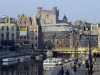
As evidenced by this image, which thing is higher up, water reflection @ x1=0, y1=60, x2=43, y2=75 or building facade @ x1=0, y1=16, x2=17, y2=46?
building facade @ x1=0, y1=16, x2=17, y2=46

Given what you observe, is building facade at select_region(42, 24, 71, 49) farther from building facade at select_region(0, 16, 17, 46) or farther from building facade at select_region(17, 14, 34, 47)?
building facade at select_region(0, 16, 17, 46)

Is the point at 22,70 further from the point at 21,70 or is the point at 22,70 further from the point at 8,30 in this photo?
the point at 8,30

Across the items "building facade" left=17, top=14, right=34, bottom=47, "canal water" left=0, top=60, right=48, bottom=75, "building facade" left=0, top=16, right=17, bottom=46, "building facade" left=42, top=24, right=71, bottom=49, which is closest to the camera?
"canal water" left=0, top=60, right=48, bottom=75

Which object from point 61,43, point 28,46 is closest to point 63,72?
point 28,46

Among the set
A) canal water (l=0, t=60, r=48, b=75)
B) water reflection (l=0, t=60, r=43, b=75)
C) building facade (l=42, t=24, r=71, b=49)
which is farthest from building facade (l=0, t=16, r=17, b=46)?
water reflection (l=0, t=60, r=43, b=75)

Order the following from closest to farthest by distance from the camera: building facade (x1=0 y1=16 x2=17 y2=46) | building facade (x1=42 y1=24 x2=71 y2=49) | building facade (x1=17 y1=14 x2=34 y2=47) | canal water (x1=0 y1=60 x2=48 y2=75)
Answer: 1. canal water (x1=0 y1=60 x2=48 y2=75)
2. building facade (x1=0 y1=16 x2=17 y2=46)
3. building facade (x1=17 y1=14 x2=34 y2=47)
4. building facade (x1=42 y1=24 x2=71 y2=49)

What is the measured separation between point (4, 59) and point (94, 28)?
93.9 m

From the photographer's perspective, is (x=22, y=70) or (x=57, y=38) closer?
(x=22, y=70)

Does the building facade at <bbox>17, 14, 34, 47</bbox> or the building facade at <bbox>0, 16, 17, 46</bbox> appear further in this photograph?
the building facade at <bbox>17, 14, 34, 47</bbox>

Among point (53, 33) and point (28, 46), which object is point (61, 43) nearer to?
point (53, 33)

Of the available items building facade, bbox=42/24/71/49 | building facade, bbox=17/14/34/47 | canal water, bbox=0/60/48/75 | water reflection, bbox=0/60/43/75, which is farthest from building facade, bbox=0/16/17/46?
water reflection, bbox=0/60/43/75

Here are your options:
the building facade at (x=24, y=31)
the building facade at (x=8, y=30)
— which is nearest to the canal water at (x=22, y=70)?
the building facade at (x=8, y=30)

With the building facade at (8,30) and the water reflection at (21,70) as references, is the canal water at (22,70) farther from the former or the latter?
the building facade at (8,30)

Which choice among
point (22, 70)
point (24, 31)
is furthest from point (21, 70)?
point (24, 31)
